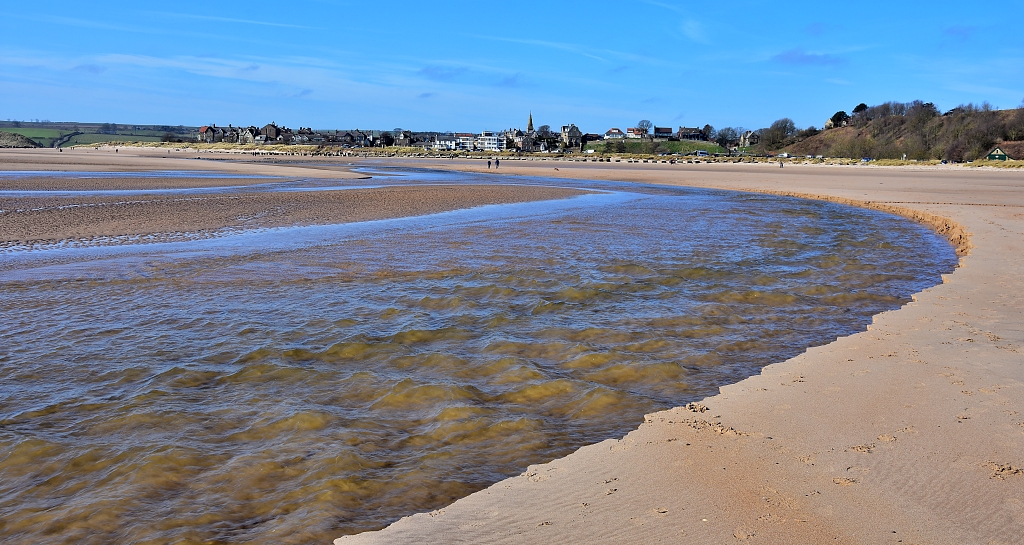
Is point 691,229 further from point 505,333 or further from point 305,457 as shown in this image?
point 305,457

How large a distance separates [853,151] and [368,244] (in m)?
91.8

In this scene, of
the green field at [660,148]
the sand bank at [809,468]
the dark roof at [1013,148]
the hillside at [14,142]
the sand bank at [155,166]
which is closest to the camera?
the sand bank at [809,468]

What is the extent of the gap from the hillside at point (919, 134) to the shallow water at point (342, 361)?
7373cm

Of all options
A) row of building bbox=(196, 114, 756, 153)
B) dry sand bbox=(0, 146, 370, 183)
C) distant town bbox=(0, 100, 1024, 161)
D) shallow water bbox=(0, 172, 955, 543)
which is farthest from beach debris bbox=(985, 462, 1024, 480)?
row of building bbox=(196, 114, 756, 153)

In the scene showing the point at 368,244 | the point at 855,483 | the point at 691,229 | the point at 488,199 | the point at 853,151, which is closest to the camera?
the point at 855,483

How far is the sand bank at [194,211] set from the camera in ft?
46.8

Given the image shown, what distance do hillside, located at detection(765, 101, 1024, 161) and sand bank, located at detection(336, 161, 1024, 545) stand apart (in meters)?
76.6

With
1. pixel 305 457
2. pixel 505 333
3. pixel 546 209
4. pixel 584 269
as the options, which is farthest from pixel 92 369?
pixel 546 209

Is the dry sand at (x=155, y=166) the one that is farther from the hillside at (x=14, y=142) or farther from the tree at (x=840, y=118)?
the tree at (x=840, y=118)

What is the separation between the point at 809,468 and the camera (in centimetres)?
409

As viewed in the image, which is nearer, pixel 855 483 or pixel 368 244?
pixel 855 483

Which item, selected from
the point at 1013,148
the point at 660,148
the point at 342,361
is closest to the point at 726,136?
the point at 660,148

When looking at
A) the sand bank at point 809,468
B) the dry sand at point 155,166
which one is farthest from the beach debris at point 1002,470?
the dry sand at point 155,166

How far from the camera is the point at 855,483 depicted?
152 inches
